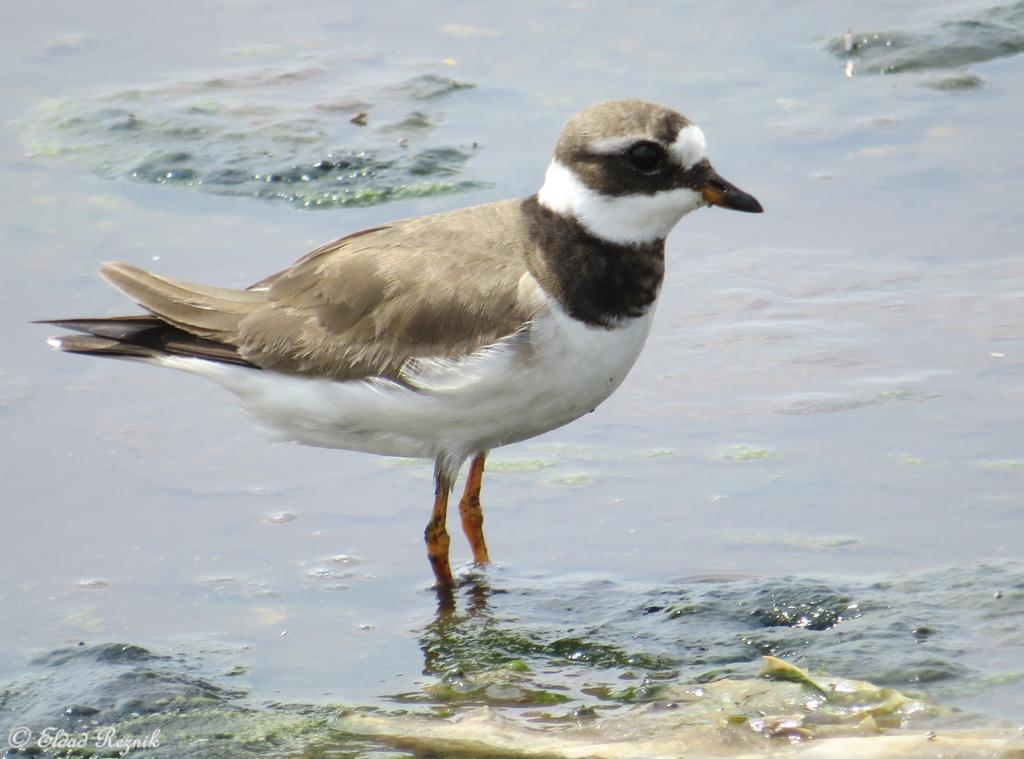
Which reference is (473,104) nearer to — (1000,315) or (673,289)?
(673,289)

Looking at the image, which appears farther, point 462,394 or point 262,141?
point 262,141

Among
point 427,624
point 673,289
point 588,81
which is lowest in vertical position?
point 427,624

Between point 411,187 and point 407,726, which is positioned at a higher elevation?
point 411,187

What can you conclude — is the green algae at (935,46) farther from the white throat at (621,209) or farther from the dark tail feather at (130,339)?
the dark tail feather at (130,339)

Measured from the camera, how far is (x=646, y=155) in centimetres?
622

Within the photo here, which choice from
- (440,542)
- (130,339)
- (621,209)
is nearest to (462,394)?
(440,542)

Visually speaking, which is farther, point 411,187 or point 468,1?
point 468,1

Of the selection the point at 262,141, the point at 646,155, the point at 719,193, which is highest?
the point at 646,155

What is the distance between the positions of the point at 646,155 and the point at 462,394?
1134mm

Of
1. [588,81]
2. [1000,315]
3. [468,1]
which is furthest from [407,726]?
[468,1]

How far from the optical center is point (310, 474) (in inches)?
295

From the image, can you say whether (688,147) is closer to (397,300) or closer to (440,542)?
(397,300)

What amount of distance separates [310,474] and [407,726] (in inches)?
88.5

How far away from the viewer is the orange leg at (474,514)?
6.86m
